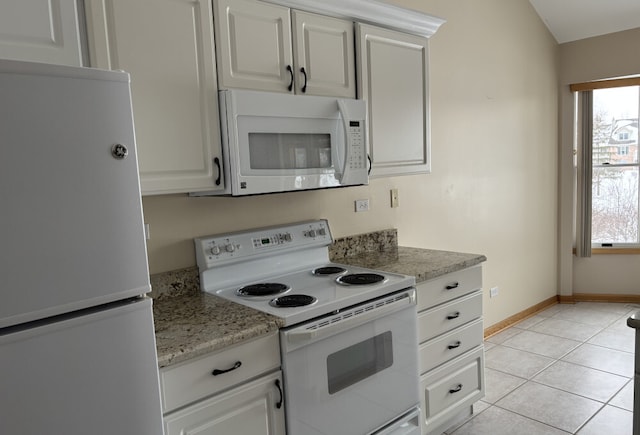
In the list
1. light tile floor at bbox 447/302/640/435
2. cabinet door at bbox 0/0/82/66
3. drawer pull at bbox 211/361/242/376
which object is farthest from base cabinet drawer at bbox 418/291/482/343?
cabinet door at bbox 0/0/82/66

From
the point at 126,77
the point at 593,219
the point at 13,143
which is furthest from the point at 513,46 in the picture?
the point at 13,143

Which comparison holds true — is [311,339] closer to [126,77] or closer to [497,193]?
[126,77]

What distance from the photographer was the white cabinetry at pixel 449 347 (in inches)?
93.8

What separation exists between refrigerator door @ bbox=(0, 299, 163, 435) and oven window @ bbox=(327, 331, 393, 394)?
0.83 metres

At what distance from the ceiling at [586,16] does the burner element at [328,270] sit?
326cm

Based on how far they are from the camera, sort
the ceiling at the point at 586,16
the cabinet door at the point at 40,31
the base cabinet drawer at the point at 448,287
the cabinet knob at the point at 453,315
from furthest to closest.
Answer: the ceiling at the point at 586,16 → the cabinet knob at the point at 453,315 → the base cabinet drawer at the point at 448,287 → the cabinet door at the point at 40,31

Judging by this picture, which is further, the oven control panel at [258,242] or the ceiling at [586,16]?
the ceiling at [586,16]

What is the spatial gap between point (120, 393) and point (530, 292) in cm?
408

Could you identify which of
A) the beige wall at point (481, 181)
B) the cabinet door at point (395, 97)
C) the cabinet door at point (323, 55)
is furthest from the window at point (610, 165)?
the cabinet door at point (323, 55)

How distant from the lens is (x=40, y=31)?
140 centimetres

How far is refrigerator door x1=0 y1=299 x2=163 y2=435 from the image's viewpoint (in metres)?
1.00

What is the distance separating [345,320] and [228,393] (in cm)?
54

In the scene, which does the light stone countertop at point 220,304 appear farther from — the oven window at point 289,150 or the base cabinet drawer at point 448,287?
the oven window at point 289,150

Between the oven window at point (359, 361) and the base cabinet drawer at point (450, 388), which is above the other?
the oven window at point (359, 361)
